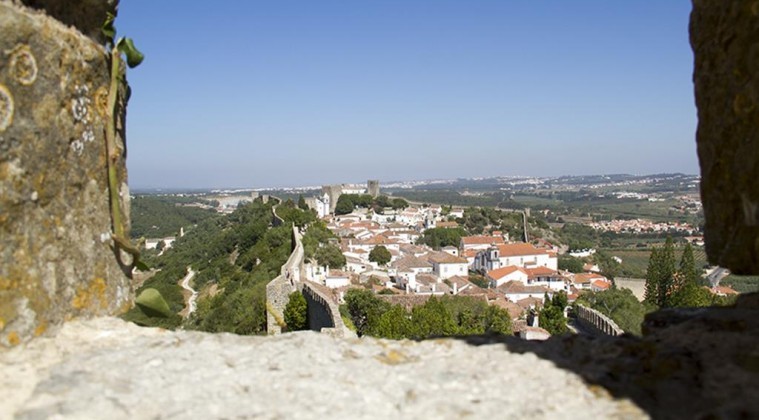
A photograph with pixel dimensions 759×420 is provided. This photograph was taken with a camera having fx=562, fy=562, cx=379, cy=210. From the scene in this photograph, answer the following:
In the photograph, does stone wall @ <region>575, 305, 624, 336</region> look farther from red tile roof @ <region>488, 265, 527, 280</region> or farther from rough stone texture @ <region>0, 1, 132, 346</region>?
red tile roof @ <region>488, 265, 527, 280</region>

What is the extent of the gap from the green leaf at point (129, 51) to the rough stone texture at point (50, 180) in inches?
6.5

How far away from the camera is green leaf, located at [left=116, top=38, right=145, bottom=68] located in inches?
117

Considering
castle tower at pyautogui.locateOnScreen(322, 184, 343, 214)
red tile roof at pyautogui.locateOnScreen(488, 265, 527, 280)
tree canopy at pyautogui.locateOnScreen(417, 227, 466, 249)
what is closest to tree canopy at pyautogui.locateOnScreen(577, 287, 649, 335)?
red tile roof at pyautogui.locateOnScreen(488, 265, 527, 280)

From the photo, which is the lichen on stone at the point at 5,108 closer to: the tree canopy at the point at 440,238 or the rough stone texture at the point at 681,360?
the rough stone texture at the point at 681,360

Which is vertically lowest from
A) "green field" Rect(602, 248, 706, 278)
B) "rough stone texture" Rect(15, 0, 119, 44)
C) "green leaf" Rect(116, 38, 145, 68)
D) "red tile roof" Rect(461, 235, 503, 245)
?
"green field" Rect(602, 248, 706, 278)

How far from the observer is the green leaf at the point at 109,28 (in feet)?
9.50

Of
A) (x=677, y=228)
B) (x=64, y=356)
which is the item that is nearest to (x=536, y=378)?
(x=64, y=356)

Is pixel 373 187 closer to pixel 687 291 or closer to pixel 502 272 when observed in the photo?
pixel 502 272

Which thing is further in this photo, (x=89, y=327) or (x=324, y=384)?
(x=89, y=327)

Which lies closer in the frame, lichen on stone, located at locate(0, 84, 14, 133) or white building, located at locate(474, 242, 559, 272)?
lichen on stone, located at locate(0, 84, 14, 133)

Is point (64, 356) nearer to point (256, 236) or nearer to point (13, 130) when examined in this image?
point (13, 130)

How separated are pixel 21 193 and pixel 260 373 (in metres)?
1.24

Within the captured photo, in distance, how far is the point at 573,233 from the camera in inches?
3841

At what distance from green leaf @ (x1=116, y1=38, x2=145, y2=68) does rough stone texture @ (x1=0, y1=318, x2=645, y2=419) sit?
1374 millimetres
